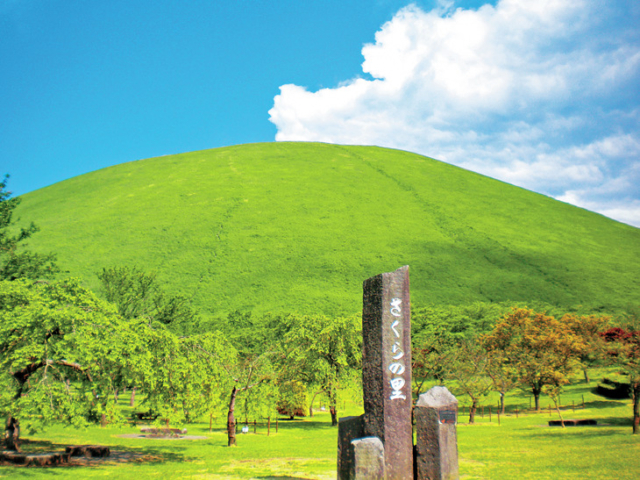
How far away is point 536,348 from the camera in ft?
134

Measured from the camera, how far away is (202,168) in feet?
428

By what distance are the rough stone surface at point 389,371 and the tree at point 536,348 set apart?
2555 cm

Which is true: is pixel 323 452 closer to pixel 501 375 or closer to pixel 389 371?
pixel 389 371

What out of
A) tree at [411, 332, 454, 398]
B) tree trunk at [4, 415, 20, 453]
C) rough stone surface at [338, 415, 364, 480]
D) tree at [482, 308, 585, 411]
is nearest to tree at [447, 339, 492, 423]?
tree at [411, 332, 454, 398]

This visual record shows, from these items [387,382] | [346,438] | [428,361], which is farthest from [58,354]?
[428,361]

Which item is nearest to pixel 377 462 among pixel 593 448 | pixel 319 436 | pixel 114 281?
pixel 593 448

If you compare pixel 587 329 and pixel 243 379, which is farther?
pixel 587 329

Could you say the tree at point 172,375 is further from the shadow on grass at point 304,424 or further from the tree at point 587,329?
the tree at point 587,329

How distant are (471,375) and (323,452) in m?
21.6

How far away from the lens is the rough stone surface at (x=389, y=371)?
11.6 metres

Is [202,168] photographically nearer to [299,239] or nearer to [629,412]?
[299,239]

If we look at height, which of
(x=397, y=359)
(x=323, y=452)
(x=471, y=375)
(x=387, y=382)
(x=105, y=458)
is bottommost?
(x=323, y=452)

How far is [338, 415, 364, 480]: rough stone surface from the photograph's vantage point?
39.0 feet

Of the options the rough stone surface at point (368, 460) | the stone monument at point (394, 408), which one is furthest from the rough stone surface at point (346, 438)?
the rough stone surface at point (368, 460)
